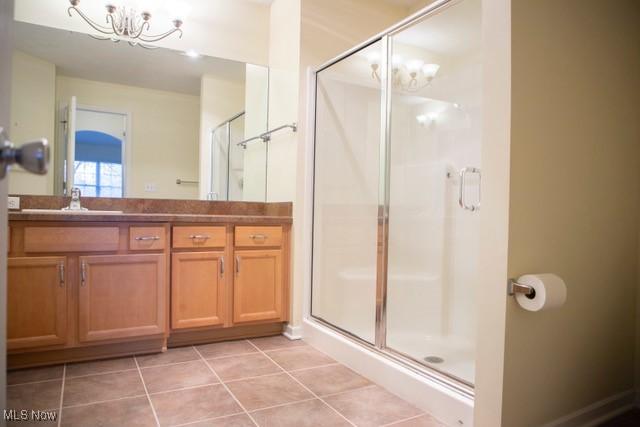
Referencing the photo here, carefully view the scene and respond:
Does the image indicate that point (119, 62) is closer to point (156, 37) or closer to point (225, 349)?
point (156, 37)

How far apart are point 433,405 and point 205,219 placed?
1670 mm

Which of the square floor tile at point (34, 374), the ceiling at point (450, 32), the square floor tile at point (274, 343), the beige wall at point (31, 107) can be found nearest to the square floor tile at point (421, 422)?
the square floor tile at point (274, 343)

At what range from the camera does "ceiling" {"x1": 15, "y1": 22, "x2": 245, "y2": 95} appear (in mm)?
2580

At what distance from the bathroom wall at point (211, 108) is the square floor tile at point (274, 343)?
1.12m

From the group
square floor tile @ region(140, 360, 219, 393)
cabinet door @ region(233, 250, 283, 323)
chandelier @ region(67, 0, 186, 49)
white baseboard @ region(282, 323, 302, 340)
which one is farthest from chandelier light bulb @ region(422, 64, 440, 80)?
square floor tile @ region(140, 360, 219, 393)

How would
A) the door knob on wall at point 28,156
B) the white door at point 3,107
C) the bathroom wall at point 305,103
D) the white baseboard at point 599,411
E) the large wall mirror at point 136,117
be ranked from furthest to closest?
1. the bathroom wall at point 305,103
2. the large wall mirror at point 136,117
3. the white baseboard at point 599,411
4. the white door at point 3,107
5. the door knob on wall at point 28,156

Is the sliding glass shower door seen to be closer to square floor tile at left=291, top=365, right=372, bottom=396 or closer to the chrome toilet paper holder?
square floor tile at left=291, top=365, right=372, bottom=396

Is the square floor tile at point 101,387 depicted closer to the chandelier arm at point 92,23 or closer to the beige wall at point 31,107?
the beige wall at point 31,107

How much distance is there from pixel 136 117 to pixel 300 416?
224 cm

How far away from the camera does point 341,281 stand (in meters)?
2.82

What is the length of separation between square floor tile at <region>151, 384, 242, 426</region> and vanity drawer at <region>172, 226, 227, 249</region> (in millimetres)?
890

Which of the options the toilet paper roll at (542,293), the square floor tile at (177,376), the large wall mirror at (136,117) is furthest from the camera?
the large wall mirror at (136,117)

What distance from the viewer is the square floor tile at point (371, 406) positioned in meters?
1.72

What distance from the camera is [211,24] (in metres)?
3.07
